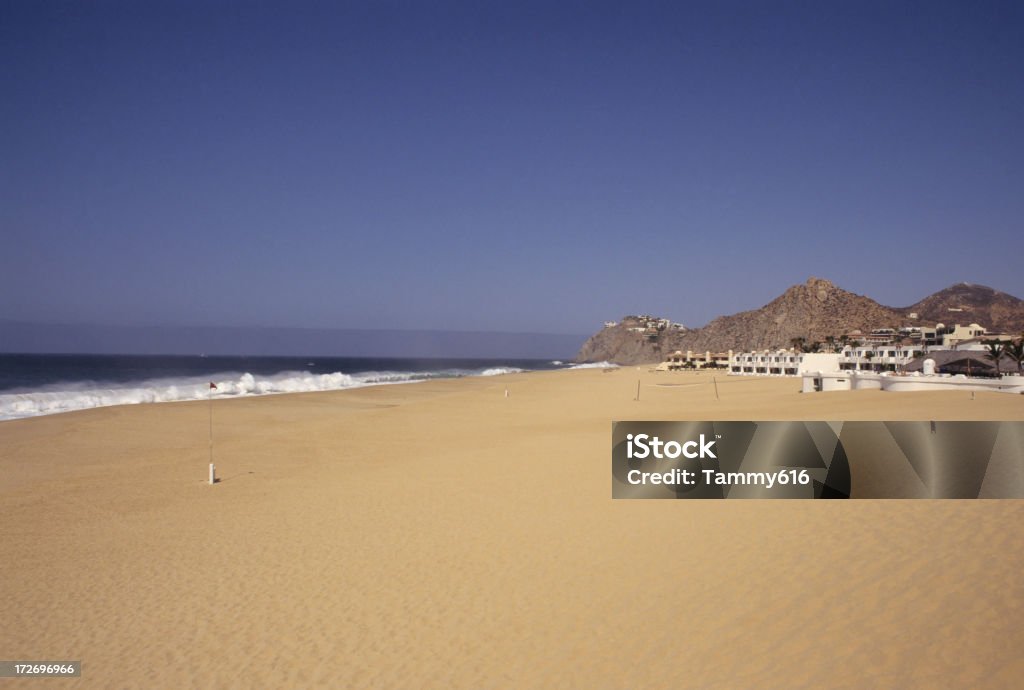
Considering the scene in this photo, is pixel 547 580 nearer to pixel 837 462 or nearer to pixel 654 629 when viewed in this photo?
pixel 654 629

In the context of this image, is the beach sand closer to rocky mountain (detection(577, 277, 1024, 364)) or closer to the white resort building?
the white resort building

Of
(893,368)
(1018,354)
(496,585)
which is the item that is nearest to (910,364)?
(1018,354)

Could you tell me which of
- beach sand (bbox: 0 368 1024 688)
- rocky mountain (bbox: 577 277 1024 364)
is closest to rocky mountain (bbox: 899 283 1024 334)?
rocky mountain (bbox: 577 277 1024 364)

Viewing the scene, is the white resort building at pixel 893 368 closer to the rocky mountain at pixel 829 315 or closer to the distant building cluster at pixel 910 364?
the distant building cluster at pixel 910 364

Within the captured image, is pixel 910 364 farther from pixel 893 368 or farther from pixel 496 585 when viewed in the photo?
pixel 496 585

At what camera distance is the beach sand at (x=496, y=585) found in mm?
5875

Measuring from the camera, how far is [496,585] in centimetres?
791

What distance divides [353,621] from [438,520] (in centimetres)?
396

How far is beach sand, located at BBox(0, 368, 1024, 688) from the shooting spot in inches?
231

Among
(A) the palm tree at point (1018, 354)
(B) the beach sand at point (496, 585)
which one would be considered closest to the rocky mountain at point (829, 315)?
(A) the palm tree at point (1018, 354)

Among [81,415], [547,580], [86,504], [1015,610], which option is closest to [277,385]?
[81,415]

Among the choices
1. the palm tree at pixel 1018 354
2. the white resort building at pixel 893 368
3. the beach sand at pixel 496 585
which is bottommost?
the beach sand at pixel 496 585

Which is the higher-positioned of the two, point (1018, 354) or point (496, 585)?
point (1018, 354)

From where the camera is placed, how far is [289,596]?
780cm
